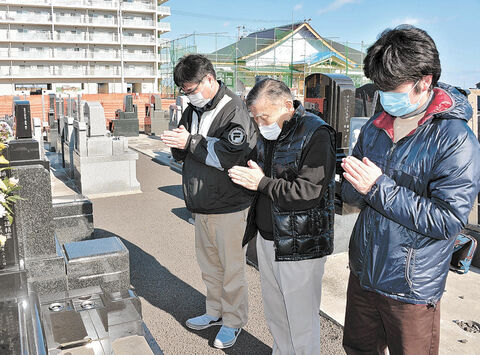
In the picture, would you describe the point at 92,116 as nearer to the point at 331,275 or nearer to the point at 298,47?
the point at 331,275

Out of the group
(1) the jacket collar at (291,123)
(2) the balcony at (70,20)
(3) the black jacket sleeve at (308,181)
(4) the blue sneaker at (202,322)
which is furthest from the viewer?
(2) the balcony at (70,20)

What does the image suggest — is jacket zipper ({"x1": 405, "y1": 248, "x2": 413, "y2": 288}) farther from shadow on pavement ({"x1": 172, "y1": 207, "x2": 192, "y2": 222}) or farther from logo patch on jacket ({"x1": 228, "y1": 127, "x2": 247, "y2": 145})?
shadow on pavement ({"x1": 172, "y1": 207, "x2": 192, "y2": 222})

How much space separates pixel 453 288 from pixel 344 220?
4.40ft

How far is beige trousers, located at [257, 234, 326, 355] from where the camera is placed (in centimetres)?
252

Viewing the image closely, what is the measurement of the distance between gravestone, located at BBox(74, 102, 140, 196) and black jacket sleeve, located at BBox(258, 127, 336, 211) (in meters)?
6.69

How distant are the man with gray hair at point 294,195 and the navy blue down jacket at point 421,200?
16.2 inches

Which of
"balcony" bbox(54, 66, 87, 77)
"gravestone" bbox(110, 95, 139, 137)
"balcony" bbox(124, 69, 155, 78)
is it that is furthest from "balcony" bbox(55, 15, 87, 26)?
"gravestone" bbox(110, 95, 139, 137)

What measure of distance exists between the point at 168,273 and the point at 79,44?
53.3 m

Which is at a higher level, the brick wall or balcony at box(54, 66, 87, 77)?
balcony at box(54, 66, 87, 77)

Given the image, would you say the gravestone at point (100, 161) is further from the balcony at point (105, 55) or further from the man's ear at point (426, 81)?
the balcony at point (105, 55)

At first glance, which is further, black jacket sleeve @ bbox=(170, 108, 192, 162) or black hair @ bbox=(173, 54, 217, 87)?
black jacket sleeve @ bbox=(170, 108, 192, 162)

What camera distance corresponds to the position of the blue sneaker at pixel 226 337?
3.28 metres

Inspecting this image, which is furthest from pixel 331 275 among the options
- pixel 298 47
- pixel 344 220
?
pixel 298 47

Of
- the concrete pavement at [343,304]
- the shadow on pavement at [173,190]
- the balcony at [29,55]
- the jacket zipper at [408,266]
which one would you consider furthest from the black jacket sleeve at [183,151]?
the balcony at [29,55]
